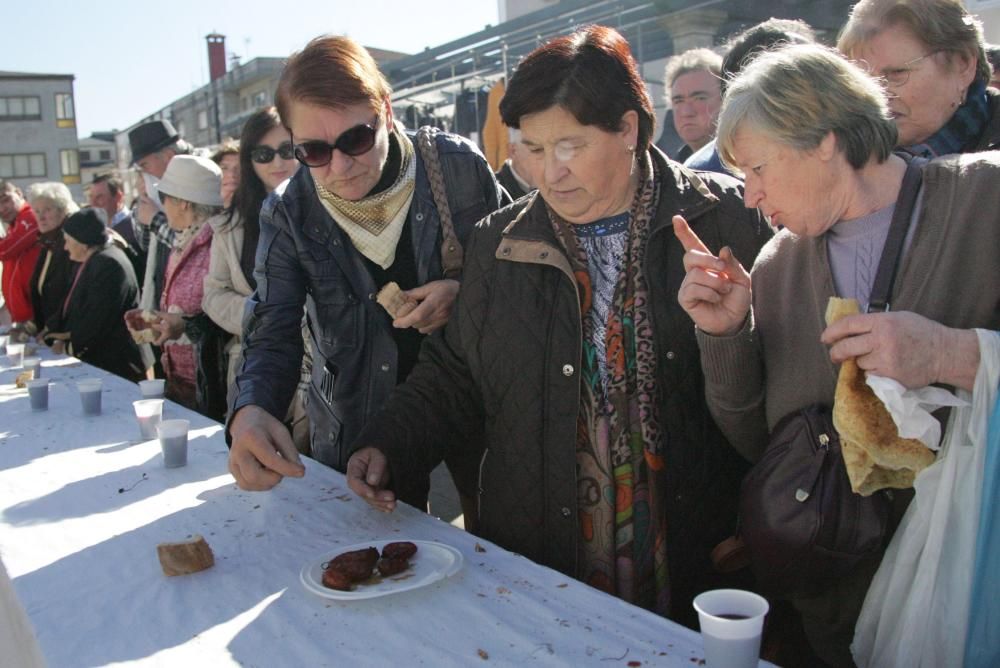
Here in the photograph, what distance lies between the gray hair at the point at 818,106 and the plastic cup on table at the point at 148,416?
2274mm

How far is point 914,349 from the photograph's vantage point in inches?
50.9

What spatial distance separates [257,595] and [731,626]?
0.94m

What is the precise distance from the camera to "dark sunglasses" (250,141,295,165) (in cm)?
342

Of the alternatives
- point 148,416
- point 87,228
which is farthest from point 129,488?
point 87,228

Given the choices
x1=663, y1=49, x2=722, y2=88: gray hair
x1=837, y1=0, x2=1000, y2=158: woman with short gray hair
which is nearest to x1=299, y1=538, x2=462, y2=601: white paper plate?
x1=837, y1=0, x2=1000, y2=158: woman with short gray hair

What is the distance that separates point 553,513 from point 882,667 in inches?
28.2

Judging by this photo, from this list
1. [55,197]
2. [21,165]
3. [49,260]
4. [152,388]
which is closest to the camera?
[152,388]

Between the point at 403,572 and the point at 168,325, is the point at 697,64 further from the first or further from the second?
the point at 403,572

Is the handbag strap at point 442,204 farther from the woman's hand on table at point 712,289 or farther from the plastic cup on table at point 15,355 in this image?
the plastic cup on table at point 15,355

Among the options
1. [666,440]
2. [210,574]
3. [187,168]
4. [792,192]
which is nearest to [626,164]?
[792,192]

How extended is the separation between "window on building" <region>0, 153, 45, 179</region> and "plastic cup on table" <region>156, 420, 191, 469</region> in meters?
44.4

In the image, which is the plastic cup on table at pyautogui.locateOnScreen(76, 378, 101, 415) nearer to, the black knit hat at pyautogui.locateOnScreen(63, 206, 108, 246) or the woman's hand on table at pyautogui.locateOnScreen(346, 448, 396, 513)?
the woman's hand on table at pyautogui.locateOnScreen(346, 448, 396, 513)

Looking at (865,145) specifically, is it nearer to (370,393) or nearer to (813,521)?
(813,521)

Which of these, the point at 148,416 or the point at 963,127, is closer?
the point at 963,127
